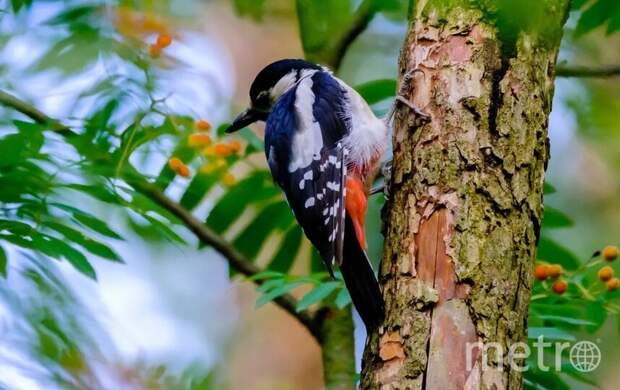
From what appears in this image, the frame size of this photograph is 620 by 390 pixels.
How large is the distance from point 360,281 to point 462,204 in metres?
0.43

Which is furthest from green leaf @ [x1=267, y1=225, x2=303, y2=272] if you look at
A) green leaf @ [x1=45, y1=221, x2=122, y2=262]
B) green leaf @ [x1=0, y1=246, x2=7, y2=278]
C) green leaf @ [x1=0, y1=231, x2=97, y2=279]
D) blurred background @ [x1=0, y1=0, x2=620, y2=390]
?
green leaf @ [x1=0, y1=246, x2=7, y2=278]

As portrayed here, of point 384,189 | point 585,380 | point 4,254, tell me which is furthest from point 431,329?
point 4,254

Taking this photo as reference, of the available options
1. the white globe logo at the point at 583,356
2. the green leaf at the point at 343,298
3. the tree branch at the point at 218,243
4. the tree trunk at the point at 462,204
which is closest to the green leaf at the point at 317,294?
the green leaf at the point at 343,298

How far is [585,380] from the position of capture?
2764 mm

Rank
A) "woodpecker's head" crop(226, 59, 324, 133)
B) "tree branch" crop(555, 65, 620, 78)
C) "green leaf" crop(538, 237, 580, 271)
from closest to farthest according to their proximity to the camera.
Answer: "green leaf" crop(538, 237, 580, 271) < "tree branch" crop(555, 65, 620, 78) < "woodpecker's head" crop(226, 59, 324, 133)

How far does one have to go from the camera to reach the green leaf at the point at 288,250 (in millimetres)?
3746

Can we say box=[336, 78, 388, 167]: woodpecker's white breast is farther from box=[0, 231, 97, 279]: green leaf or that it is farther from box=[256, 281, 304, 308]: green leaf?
box=[0, 231, 97, 279]: green leaf

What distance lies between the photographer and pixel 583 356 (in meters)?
3.04

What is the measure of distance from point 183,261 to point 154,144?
5.20 metres

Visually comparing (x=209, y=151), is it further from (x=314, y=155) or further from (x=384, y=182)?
(x=384, y=182)

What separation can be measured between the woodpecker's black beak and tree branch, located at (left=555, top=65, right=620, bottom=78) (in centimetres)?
126

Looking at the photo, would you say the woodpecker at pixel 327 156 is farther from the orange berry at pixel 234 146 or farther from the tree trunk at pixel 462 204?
the tree trunk at pixel 462 204

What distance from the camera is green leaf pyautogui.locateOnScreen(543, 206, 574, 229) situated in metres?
3.34

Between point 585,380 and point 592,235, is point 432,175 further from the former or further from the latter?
point 592,235
